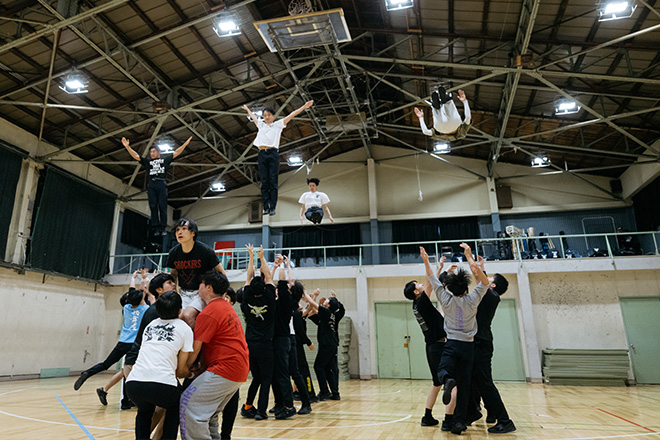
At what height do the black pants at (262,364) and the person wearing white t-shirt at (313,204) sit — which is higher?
the person wearing white t-shirt at (313,204)

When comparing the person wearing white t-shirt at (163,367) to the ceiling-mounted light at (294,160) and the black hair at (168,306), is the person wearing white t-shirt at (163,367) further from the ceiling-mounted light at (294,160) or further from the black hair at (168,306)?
the ceiling-mounted light at (294,160)

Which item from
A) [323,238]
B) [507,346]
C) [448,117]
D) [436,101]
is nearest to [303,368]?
[448,117]

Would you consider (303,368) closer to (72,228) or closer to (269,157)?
(269,157)

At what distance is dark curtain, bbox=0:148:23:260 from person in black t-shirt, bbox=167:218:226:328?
37.8 feet

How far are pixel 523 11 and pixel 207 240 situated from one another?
16228 mm

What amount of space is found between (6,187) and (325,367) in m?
11.1

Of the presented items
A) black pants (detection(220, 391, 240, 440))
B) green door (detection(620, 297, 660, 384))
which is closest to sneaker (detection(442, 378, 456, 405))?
black pants (detection(220, 391, 240, 440))

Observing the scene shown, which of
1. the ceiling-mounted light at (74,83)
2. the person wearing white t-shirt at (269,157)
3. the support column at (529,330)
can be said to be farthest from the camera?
the support column at (529,330)

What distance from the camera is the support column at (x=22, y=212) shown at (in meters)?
12.7

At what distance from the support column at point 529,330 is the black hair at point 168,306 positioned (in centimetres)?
1208

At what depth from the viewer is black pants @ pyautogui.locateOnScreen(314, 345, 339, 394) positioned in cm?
711

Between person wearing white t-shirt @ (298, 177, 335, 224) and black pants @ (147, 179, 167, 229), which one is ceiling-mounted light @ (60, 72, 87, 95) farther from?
person wearing white t-shirt @ (298, 177, 335, 224)

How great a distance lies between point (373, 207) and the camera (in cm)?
1870

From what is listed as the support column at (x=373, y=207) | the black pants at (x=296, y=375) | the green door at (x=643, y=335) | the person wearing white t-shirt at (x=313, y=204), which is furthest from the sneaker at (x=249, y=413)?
the support column at (x=373, y=207)
